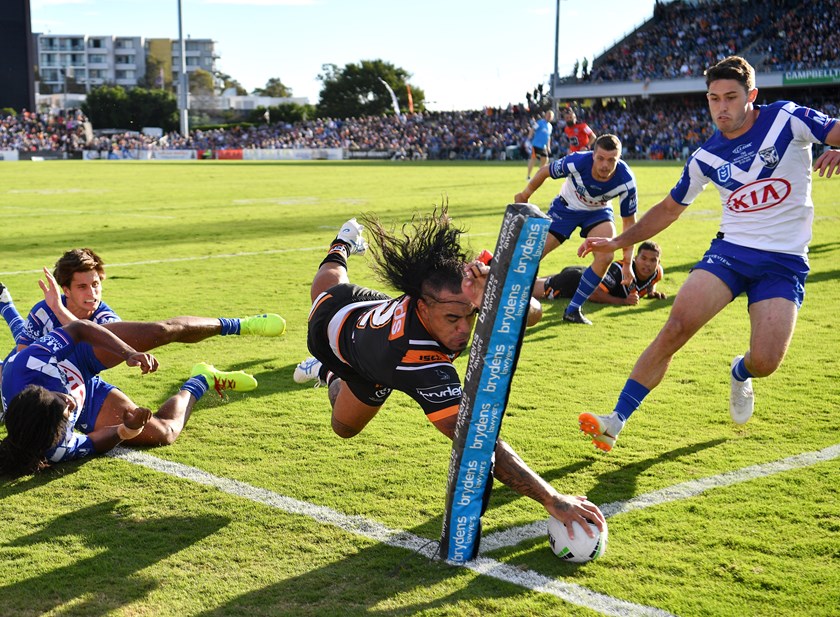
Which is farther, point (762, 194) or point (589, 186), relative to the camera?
point (589, 186)

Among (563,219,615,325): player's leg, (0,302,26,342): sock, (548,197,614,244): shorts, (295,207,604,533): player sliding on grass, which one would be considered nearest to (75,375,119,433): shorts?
(0,302,26,342): sock

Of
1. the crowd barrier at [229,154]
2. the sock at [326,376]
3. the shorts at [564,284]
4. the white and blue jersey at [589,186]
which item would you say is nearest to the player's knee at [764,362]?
the sock at [326,376]

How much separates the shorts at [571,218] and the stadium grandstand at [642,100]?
45.8 meters

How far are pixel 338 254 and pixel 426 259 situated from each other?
235 centimetres

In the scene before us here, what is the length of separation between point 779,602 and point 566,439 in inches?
85.7

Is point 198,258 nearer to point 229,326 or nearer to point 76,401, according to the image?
point 229,326

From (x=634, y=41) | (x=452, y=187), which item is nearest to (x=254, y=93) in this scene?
(x=634, y=41)

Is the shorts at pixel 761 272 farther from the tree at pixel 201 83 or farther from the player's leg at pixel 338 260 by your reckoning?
the tree at pixel 201 83

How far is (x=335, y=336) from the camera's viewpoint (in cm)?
493

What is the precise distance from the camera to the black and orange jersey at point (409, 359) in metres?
4.11

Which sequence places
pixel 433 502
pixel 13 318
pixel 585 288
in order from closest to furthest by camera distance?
pixel 433 502 < pixel 13 318 < pixel 585 288

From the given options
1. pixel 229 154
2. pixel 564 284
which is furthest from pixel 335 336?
pixel 229 154

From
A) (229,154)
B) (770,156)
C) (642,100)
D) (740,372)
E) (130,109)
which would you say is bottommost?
(740,372)

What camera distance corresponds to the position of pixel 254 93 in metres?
169
